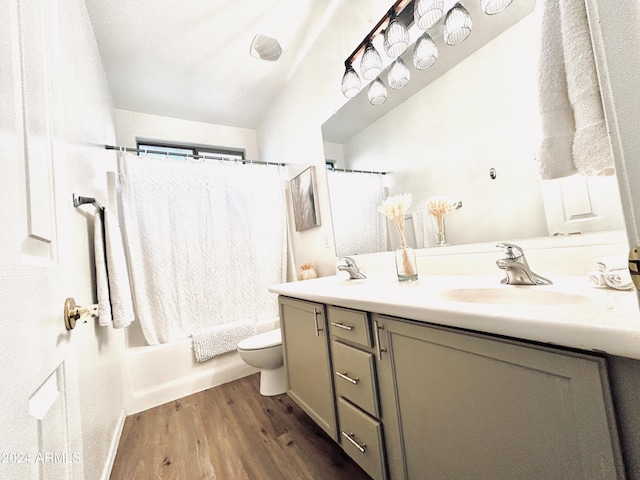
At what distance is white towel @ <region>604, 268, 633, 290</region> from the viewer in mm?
620

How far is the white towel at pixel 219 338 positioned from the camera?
208 centimetres

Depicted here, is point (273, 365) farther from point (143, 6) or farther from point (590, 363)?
point (143, 6)

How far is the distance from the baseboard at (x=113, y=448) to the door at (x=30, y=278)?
2.97 ft

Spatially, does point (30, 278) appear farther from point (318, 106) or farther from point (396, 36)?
point (318, 106)

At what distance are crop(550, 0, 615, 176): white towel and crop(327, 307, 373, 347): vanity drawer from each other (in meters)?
0.73

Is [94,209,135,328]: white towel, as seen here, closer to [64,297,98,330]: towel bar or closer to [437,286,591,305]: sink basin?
[64,297,98,330]: towel bar

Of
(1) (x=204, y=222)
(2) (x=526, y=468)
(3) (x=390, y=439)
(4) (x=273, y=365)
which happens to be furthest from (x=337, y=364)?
(1) (x=204, y=222)

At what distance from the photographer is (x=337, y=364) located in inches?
42.7

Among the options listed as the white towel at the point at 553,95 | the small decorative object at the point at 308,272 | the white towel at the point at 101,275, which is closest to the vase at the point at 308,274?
the small decorative object at the point at 308,272

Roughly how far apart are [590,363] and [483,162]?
855 millimetres

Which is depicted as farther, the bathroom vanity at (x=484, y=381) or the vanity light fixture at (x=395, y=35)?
the vanity light fixture at (x=395, y=35)

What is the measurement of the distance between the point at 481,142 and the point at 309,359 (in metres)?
1.26

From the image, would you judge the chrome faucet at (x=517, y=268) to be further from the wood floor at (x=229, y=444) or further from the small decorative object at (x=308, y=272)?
the small decorative object at (x=308, y=272)

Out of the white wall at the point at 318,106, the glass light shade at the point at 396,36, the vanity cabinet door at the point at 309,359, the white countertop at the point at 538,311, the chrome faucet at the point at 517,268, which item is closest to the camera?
the white countertop at the point at 538,311
